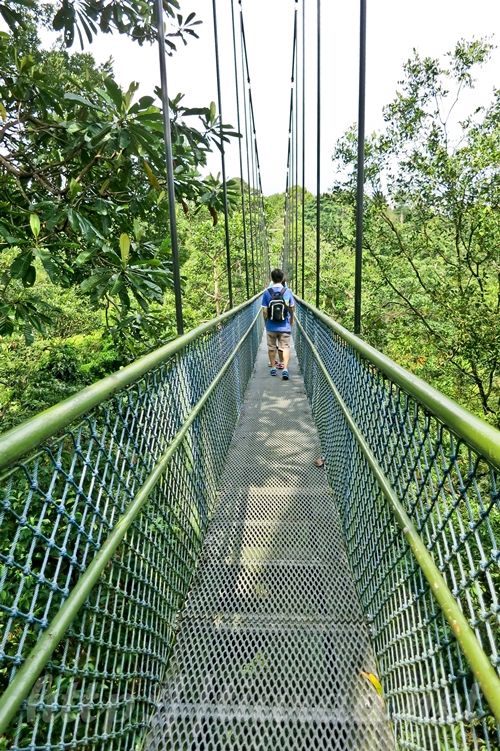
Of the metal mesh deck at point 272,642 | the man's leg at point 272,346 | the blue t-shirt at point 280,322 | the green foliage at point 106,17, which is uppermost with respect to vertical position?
the green foliage at point 106,17

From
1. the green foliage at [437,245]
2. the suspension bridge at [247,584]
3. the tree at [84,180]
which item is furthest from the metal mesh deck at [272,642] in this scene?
the green foliage at [437,245]

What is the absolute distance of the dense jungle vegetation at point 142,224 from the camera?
2.44 meters

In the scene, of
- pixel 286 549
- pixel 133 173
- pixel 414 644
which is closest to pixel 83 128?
pixel 133 173

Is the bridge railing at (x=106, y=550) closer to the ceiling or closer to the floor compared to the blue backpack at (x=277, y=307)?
closer to the floor

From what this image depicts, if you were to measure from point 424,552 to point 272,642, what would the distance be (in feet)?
2.34

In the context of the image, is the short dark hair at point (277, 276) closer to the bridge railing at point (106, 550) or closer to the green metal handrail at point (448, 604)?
the bridge railing at point (106, 550)

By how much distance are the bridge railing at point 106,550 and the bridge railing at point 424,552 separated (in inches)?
26.5

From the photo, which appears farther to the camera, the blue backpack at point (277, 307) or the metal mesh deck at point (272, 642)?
the blue backpack at point (277, 307)

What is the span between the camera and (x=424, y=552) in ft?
3.11

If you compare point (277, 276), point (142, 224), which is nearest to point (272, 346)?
point (277, 276)

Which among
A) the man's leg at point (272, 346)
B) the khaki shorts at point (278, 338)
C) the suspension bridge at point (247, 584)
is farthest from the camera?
the man's leg at point (272, 346)

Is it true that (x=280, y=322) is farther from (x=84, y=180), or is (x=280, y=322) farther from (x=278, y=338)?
(x=84, y=180)

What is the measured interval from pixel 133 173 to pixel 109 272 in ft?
2.91

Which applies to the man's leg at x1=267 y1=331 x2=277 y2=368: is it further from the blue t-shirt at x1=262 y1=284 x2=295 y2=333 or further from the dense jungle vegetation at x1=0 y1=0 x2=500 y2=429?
the dense jungle vegetation at x1=0 y1=0 x2=500 y2=429
